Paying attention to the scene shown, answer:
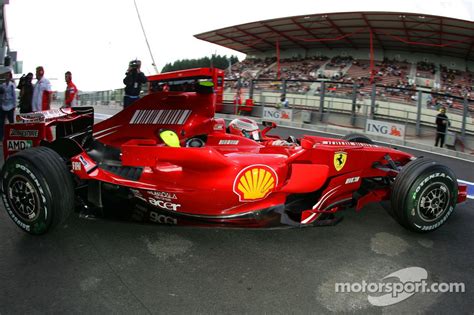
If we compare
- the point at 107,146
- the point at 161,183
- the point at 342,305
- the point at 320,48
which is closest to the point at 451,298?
the point at 342,305

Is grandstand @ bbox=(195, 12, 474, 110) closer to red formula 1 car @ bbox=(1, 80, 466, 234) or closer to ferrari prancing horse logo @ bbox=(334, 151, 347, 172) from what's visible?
red formula 1 car @ bbox=(1, 80, 466, 234)

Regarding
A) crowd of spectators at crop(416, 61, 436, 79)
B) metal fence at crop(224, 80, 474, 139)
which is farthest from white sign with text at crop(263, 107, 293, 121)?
crowd of spectators at crop(416, 61, 436, 79)

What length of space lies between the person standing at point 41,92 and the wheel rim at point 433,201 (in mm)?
7992

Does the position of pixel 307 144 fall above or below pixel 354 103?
below

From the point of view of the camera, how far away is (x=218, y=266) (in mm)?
3168

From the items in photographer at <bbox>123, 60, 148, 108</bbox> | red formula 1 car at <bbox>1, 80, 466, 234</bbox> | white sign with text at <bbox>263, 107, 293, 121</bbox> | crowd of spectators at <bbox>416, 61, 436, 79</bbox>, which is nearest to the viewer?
red formula 1 car at <bbox>1, 80, 466, 234</bbox>

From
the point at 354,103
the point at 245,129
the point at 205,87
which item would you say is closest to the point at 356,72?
the point at 354,103

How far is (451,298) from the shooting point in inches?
111

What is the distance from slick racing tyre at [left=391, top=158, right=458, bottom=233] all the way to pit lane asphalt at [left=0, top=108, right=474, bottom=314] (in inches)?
7.5

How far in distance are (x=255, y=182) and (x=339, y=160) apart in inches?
38.9

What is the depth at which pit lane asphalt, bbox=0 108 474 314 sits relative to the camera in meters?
2.65

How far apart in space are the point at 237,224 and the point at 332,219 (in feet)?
3.07

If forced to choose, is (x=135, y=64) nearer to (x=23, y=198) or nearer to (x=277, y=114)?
(x=23, y=198)

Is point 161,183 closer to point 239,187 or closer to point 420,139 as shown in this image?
point 239,187
